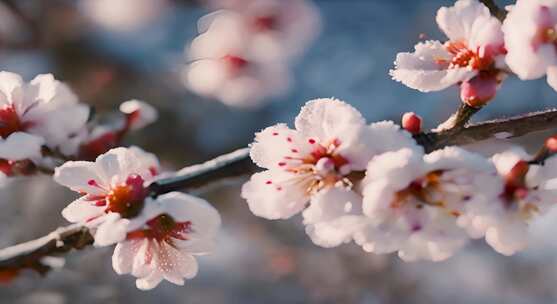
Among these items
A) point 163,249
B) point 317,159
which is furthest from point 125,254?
point 317,159

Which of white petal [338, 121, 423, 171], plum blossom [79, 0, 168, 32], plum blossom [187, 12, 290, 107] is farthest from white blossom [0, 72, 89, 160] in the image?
plum blossom [79, 0, 168, 32]

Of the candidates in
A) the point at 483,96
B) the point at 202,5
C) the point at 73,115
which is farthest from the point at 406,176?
the point at 202,5

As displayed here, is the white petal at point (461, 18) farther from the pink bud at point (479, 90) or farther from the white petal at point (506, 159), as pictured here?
the white petal at point (506, 159)

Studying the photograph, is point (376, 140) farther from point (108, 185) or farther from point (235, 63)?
point (235, 63)

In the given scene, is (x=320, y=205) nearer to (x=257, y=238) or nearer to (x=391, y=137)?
(x=391, y=137)

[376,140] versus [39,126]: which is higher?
[39,126]

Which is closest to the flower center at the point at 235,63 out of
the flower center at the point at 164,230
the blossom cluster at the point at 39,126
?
the blossom cluster at the point at 39,126
